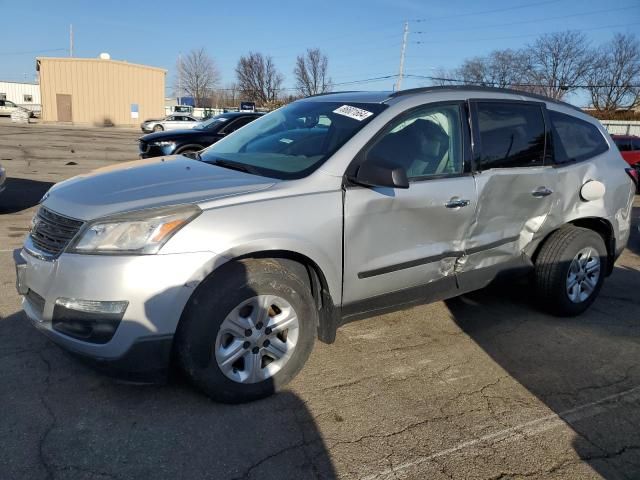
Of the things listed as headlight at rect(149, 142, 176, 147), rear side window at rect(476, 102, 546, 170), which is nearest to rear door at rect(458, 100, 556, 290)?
rear side window at rect(476, 102, 546, 170)

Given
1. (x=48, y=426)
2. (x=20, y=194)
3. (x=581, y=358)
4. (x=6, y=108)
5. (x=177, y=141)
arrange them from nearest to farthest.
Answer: (x=48, y=426), (x=581, y=358), (x=20, y=194), (x=177, y=141), (x=6, y=108)

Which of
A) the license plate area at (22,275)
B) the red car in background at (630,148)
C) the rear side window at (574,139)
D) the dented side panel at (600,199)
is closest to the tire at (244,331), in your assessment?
the license plate area at (22,275)

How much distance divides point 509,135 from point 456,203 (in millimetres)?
873

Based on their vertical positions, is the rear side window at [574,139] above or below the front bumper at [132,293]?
above

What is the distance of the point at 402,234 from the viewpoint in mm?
3348

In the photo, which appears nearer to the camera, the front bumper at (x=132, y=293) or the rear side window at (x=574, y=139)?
the front bumper at (x=132, y=293)

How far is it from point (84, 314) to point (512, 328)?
327 centimetres

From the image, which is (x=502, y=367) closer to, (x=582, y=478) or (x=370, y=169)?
(x=582, y=478)

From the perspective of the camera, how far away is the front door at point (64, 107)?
45.0 m

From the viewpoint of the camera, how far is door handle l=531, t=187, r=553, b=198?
13.2ft

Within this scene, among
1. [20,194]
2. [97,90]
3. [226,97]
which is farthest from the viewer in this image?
[226,97]

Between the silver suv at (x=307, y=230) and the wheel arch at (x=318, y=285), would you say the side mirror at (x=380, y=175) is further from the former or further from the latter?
the wheel arch at (x=318, y=285)

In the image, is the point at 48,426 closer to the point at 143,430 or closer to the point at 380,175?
the point at 143,430

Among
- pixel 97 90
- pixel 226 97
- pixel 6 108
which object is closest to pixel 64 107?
pixel 97 90
